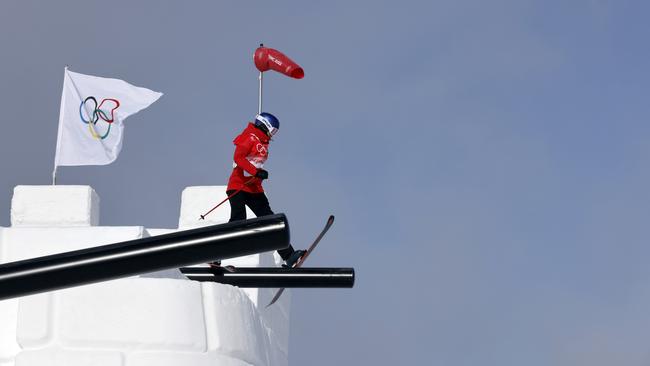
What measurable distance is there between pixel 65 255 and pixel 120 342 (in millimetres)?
6333

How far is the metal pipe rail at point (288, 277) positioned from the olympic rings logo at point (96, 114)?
836 cm

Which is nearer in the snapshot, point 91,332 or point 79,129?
point 91,332

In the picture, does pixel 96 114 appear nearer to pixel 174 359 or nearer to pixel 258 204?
pixel 258 204

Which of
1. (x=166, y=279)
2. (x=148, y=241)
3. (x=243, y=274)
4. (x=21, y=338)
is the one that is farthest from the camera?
(x=166, y=279)

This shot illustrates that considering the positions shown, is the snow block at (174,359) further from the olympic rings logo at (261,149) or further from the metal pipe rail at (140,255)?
the metal pipe rail at (140,255)

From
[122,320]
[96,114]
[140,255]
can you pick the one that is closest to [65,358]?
[122,320]

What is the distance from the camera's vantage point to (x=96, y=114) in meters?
12.8

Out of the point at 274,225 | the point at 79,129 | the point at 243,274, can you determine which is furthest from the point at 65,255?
the point at 79,129

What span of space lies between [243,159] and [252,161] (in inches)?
3.0

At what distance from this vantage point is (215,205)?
1016cm

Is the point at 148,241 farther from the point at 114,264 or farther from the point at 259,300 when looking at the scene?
the point at 259,300

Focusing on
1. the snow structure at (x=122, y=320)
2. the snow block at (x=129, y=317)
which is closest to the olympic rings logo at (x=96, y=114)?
the snow structure at (x=122, y=320)

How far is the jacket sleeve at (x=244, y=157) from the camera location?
7.66 metres

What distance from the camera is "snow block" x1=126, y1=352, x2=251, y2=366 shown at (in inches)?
283
